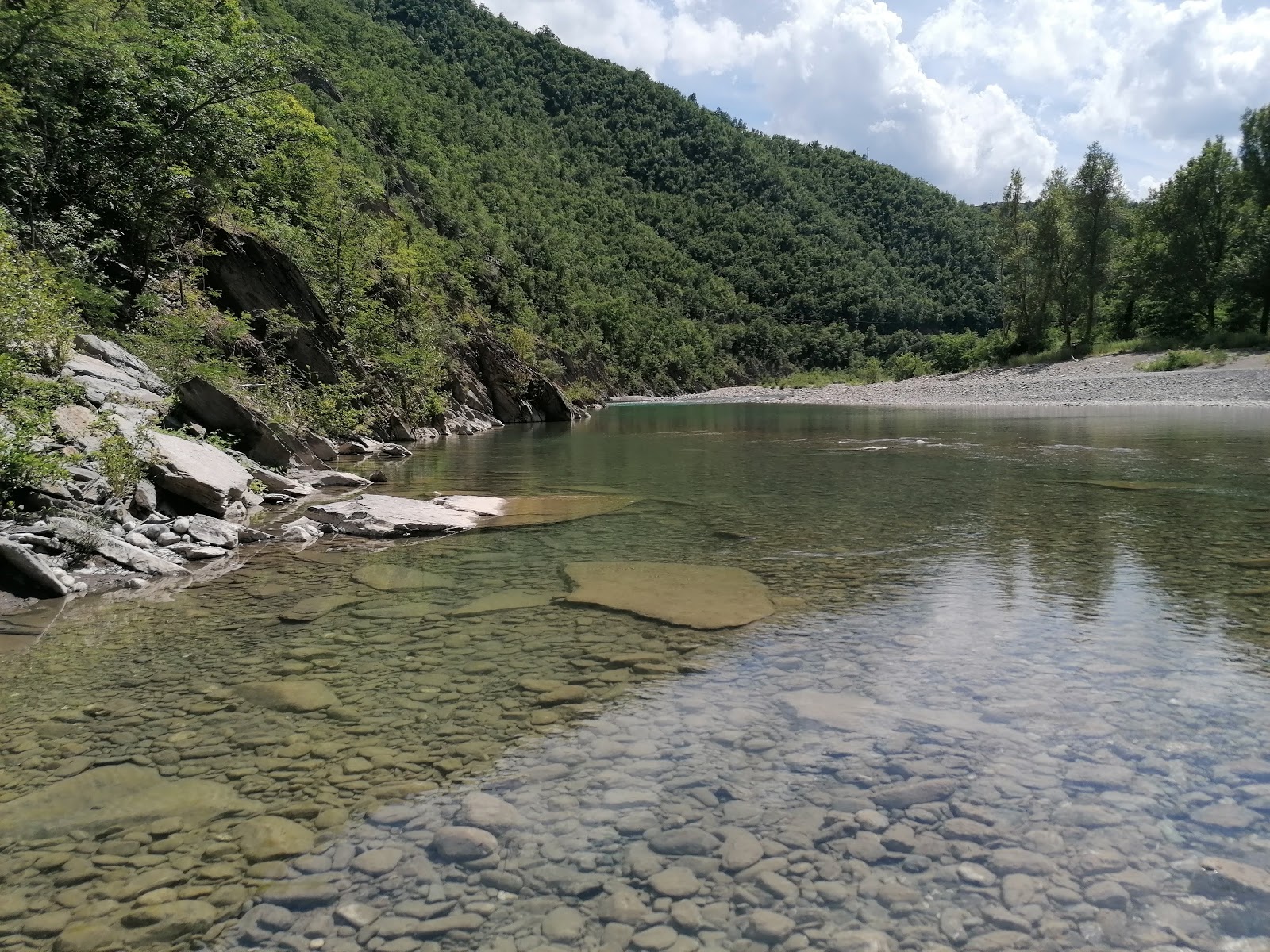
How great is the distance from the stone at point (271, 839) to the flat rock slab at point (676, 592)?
13.9 ft

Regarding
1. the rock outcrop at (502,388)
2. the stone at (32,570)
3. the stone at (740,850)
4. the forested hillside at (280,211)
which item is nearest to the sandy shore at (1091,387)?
the rock outcrop at (502,388)

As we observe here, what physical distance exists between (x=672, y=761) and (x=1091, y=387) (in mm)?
52627

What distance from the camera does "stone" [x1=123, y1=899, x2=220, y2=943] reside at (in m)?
3.36

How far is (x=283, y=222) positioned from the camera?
33.1 metres

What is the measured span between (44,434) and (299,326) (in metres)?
18.5

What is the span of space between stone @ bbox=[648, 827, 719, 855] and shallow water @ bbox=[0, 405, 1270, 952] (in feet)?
0.05

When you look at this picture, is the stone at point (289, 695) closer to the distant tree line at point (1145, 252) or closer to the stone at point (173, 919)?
the stone at point (173, 919)

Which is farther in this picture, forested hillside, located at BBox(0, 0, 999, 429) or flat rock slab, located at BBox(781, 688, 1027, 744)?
forested hillside, located at BBox(0, 0, 999, 429)

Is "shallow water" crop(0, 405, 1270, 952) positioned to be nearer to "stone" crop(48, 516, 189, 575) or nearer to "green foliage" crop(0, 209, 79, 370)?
"stone" crop(48, 516, 189, 575)

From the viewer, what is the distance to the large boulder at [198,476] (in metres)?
11.8

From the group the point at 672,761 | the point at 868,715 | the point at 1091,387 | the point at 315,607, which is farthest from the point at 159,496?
the point at 1091,387

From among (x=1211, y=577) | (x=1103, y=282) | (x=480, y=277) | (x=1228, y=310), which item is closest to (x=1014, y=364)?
(x=1103, y=282)

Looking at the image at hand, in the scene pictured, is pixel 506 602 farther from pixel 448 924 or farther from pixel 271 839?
pixel 448 924

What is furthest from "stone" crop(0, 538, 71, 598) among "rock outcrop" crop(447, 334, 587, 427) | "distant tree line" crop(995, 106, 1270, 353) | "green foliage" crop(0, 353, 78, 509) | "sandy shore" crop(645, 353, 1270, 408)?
"distant tree line" crop(995, 106, 1270, 353)
